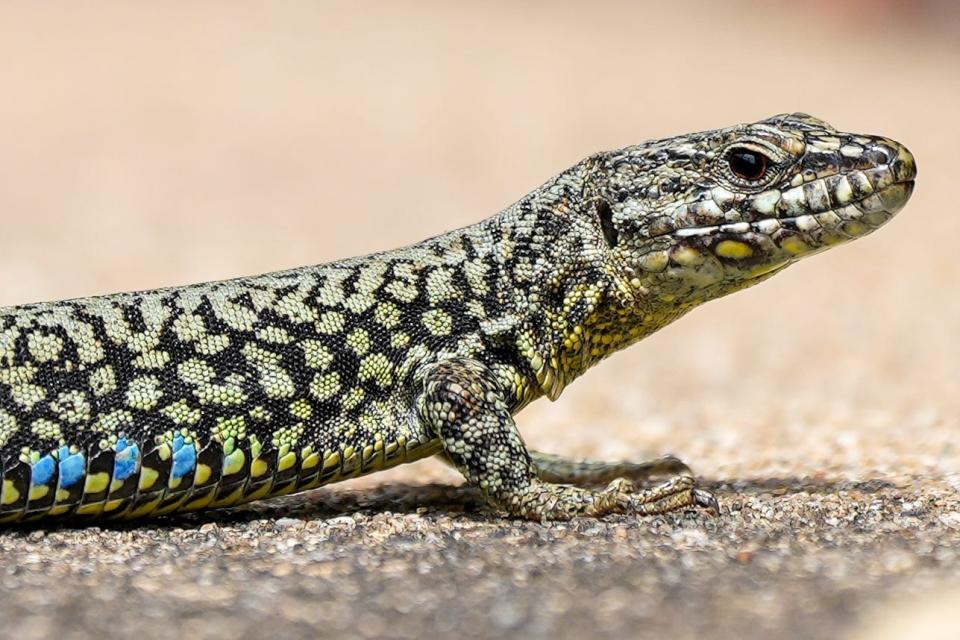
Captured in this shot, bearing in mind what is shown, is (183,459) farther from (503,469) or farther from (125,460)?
(503,469)

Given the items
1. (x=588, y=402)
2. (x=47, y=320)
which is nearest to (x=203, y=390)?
(x=47, y=320)

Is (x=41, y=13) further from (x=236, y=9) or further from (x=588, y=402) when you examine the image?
(x=588, y=402)

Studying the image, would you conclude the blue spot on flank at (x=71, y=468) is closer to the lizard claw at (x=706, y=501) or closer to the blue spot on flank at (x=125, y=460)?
the blue spot on flank at (x=125, y=460)

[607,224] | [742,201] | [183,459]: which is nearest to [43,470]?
[183,459]

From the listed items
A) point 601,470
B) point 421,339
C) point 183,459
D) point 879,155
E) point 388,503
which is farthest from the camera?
point 601,470

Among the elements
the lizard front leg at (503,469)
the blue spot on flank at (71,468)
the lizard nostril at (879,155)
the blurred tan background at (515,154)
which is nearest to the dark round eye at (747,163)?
the lizard nostril at (879,155)

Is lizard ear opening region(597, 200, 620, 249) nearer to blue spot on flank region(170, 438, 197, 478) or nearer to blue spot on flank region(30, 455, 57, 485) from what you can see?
blue spot on flank region(170, 438, 197, 478)
